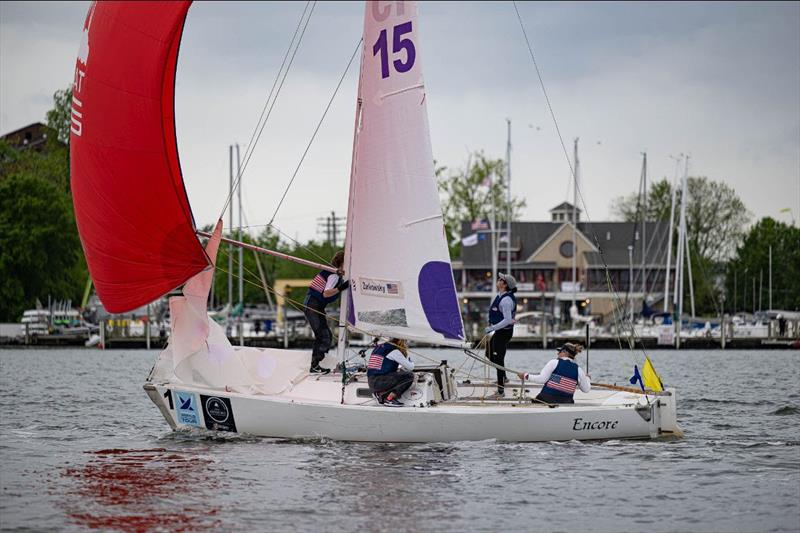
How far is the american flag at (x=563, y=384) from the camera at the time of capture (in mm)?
16781

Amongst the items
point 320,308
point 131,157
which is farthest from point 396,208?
point 131,157

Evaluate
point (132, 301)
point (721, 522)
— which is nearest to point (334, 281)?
point (132, 301)

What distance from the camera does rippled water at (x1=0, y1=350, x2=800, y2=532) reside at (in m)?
12.3

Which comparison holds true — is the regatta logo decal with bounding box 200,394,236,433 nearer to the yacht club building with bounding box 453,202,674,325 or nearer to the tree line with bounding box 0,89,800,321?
the tree line with bounding box 0,89,800,321

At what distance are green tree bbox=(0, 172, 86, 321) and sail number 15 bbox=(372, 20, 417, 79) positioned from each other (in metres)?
52.8

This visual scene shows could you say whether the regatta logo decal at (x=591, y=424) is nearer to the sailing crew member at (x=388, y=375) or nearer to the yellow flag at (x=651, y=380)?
the yellow flag at (x=651, y=380)

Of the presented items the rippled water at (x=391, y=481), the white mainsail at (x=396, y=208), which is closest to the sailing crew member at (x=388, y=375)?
the white mainsail at (x=396, y=208)

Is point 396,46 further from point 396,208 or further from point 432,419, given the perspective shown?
point 432,419

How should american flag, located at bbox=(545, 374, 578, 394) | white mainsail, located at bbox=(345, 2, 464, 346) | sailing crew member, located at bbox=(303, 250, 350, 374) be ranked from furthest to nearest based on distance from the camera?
sailing crew member, located at bbox=(303, 250, 350, 374)
american flag, located at bbox=(545, 374, 578, 394)
white mainsail, located at bbox=(345, 2, 464, 346)

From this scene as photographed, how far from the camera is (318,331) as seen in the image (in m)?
18.5

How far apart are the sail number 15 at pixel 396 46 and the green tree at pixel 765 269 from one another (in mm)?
72330

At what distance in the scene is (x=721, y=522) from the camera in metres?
12.3

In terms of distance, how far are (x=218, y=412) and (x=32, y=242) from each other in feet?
170

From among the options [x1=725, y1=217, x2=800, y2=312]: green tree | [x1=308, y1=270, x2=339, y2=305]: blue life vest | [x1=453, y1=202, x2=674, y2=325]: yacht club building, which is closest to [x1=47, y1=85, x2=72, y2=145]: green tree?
[x1=453, y1=202, x2=674, y2=325]: yacht club building
